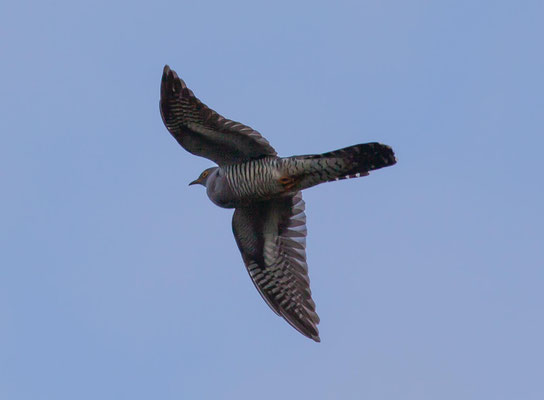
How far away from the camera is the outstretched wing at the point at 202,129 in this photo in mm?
14266

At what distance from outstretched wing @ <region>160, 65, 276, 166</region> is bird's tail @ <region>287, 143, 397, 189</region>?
0.54 meters

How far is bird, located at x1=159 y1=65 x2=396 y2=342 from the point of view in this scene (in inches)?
559

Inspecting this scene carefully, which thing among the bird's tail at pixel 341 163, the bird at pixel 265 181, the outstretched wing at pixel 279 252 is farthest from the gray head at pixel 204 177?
the bird's tail at pixel 341 163

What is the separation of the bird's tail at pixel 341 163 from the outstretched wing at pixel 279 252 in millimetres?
1322

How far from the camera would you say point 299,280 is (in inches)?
622

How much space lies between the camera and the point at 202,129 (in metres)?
14.4

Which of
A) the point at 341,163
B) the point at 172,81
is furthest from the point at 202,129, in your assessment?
the point at 341,163

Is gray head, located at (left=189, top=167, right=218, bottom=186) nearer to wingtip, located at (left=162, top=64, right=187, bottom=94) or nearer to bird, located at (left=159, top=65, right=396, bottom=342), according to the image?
bird, located at (left=159, top=65, right=396, bottom=342)

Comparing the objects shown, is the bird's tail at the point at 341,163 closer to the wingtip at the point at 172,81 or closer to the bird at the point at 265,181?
the bird at the point at 265,181

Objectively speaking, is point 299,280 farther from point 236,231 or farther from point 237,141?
point 237,141

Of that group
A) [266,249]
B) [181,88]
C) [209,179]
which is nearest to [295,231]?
[266,249]

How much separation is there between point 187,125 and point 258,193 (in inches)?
48.9

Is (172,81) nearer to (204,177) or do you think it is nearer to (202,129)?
(202,129)

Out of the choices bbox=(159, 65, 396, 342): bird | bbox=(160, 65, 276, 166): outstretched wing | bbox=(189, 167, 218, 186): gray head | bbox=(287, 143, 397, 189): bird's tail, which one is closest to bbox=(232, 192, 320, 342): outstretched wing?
bbox=(159, 65, 396, 342): bird
